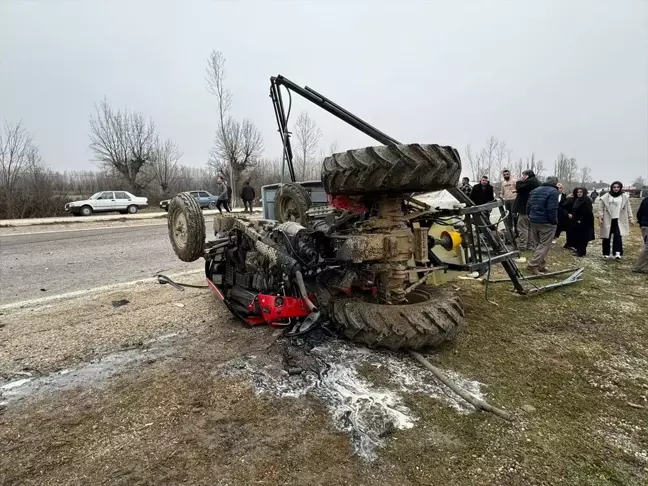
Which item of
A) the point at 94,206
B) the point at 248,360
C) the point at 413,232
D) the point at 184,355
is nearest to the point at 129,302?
the point at 184,355

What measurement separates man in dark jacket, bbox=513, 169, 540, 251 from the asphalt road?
7192 millimetres

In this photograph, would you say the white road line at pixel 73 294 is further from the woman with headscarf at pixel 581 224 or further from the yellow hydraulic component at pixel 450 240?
the woman with headscarf at pixel 581 224

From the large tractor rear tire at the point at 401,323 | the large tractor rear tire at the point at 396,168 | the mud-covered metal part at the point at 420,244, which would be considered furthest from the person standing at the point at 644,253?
the large tractor rear tire at the point at 396,168

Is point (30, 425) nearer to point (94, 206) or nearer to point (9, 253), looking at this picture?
point (9, 253)

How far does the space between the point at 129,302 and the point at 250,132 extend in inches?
1278

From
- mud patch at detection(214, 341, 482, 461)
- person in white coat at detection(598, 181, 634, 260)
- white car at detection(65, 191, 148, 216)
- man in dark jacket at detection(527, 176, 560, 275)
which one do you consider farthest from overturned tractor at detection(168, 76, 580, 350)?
white car at detection(65, 191, 148, 216)

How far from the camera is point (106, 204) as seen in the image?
25.1m

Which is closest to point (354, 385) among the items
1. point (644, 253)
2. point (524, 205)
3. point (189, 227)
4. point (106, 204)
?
point (189, 227)

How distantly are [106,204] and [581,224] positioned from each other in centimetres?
2541

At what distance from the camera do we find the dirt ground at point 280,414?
1971 millimetres

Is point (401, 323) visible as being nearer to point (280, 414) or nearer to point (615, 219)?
point (280, 414)

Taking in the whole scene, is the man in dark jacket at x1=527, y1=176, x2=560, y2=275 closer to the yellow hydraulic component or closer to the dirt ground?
the dirt ground

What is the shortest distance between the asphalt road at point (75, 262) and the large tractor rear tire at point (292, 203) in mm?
3252

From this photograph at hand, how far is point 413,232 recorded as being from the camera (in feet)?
11.4
